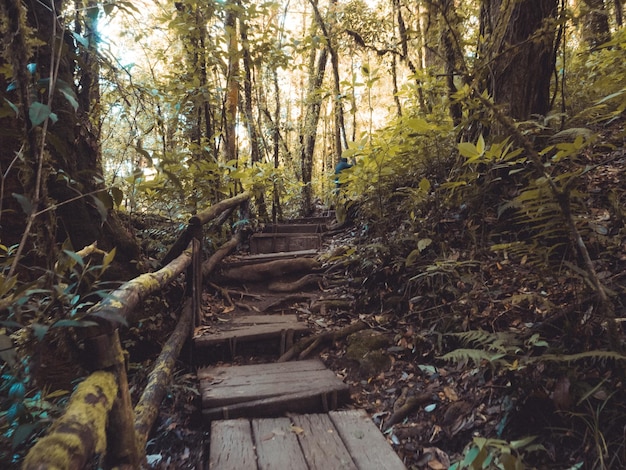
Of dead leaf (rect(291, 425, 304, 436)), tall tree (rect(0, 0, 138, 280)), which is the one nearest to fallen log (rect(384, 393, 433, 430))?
dead leaf (rect(291, 425, 304, 436))

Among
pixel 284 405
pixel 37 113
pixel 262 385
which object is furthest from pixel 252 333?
pixel 37 113

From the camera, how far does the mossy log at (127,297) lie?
1.48 metres

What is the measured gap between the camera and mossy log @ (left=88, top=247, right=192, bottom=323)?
4.86ft

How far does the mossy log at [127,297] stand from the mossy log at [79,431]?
0.72 feet

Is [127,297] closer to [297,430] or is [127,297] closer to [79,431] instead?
[79,431]

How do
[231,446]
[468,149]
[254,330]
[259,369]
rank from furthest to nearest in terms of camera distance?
[254,330] < [259,369] < [468,149] < [231,446]

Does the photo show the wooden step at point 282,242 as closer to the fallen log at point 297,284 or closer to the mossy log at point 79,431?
the fallen log at point 297,284

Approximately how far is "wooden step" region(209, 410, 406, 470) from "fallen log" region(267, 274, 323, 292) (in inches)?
101

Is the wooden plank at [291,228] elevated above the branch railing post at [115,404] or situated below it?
above

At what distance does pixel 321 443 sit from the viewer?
2.33m

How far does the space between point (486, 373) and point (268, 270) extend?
11.1 ft

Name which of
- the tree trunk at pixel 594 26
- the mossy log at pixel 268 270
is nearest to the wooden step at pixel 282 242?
the mossy log at pixel 268 270

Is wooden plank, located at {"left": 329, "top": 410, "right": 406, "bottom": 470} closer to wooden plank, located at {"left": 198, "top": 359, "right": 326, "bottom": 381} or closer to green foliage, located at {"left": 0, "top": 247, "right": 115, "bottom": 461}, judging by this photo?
wooden plank, located at {"left": 198, "top": 359, "right": 326, "bottom": 381}

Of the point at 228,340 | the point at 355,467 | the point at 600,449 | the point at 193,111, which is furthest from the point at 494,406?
the point at 193,111
